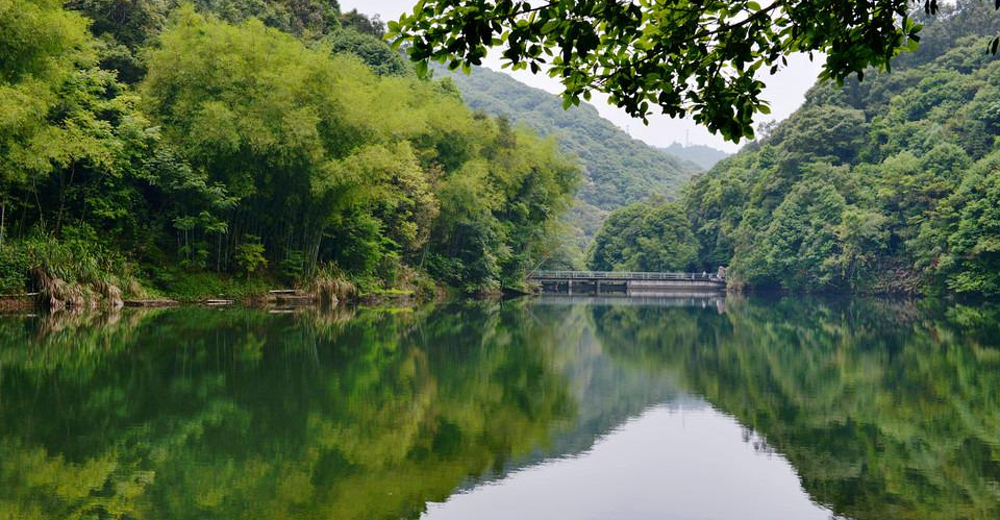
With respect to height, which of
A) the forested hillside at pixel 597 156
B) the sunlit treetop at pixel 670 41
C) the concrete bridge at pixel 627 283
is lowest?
the concrete bridge at pixel 627 283

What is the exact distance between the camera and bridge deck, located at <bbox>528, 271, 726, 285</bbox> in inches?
3061

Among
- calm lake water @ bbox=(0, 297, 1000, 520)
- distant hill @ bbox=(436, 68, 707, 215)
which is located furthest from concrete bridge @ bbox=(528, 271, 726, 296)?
calm lake water @ bbox=(0, 297, 1000, 520)

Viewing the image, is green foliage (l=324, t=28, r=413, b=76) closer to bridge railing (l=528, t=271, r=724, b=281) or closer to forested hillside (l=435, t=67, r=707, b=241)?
bridge railing (l=528, t=271, r=724, b=281)

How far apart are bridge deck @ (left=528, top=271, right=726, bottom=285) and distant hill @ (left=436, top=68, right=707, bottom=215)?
53210 millimetres

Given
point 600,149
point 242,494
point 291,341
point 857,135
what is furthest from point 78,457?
point 600,149

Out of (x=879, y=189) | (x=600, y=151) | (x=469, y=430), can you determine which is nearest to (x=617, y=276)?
(x=879, y=189)

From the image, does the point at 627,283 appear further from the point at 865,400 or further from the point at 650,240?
the point at 865,400

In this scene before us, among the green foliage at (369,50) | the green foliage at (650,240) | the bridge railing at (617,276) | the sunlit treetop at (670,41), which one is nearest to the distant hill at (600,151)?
the green foliage at (650,240)

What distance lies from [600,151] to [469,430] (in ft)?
474

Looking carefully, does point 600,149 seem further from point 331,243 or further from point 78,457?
point 78,457

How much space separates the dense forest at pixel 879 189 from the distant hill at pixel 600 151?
48.8 m

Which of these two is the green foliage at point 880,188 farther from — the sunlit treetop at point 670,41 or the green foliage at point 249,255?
the sunlit treetop at point 670,41

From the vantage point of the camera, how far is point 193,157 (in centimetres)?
2895

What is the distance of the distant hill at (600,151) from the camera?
140m
